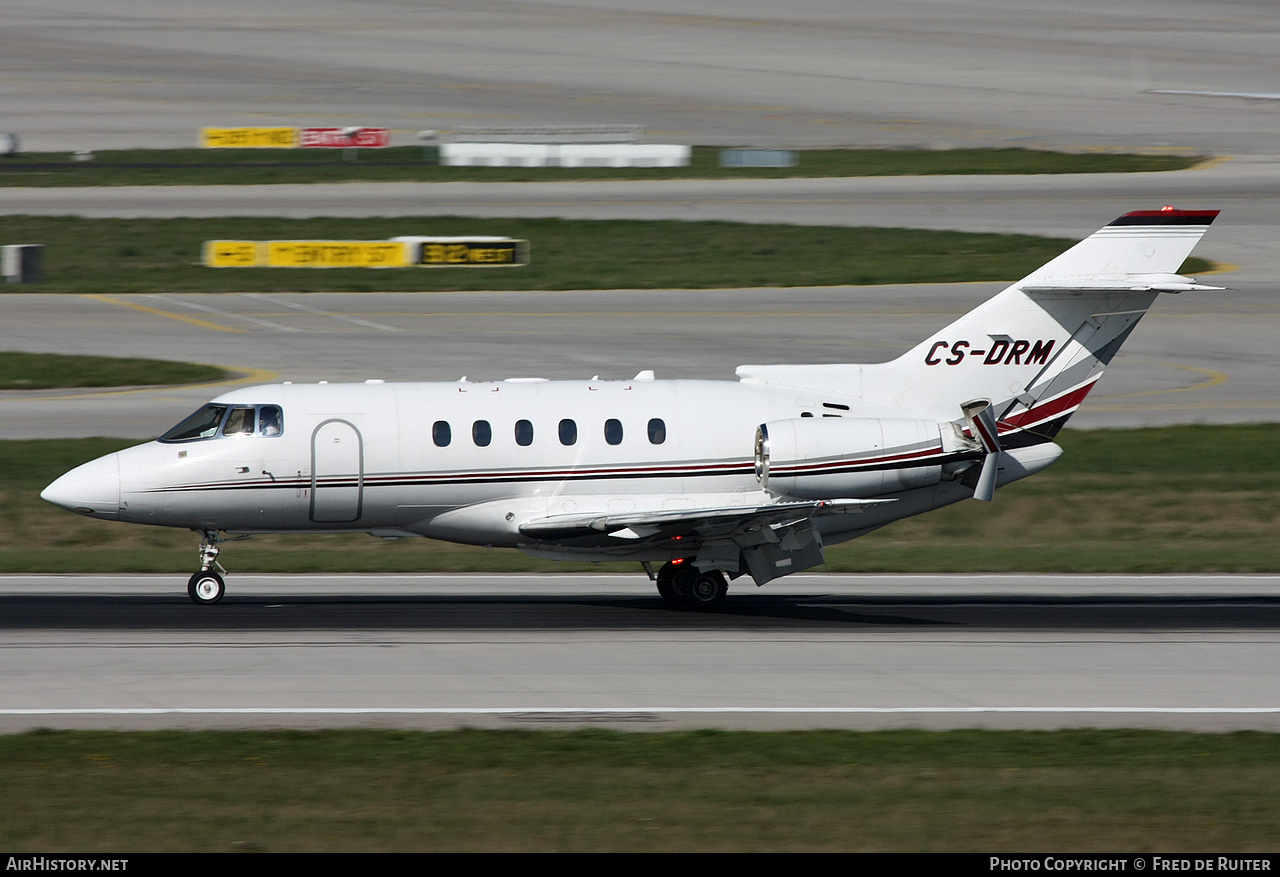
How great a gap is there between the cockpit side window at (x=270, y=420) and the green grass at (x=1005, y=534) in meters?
4.70

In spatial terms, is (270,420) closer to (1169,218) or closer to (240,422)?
(240,422)

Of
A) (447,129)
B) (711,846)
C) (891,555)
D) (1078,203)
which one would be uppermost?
(447,129)

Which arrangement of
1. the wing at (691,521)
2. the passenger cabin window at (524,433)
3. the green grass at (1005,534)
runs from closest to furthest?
the wing at (691,521) → the passenger cabin window at (524,433) → the green grass at (1005,534)

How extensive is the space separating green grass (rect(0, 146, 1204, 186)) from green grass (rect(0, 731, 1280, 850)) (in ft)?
174

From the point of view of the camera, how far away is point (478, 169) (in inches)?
2776

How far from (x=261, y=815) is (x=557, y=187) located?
54.3 metres

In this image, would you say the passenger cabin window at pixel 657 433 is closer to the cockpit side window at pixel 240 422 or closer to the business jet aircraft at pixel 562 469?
the business jet aircraft at pixel 562 469

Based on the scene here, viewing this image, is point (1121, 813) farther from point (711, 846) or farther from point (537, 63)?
point (537, 63)

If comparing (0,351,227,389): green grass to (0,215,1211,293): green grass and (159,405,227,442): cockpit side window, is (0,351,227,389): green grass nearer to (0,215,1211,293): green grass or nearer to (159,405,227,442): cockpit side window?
(0,215,1211,293): green grass

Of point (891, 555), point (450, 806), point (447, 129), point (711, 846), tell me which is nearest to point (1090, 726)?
point (711, 846)

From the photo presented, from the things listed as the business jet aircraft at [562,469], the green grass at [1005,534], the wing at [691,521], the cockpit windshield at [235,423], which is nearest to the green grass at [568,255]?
the green grass at [1005,534]

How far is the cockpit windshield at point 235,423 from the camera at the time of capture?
23875 mm

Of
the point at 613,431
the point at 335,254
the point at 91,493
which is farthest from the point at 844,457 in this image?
the point at 335,254

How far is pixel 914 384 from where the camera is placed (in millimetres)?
25391
